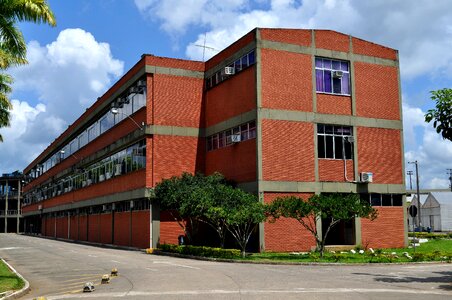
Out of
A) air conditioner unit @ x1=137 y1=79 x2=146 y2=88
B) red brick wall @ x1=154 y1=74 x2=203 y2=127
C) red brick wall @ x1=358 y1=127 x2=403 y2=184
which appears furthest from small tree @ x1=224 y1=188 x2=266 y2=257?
air conditioner unit @ x1=137 y1=79 x2=146 y2=88

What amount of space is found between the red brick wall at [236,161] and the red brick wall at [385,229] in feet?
27.0

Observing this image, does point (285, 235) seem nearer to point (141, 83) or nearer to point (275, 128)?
point (275, 128)

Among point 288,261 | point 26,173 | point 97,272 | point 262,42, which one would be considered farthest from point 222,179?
point 26,173

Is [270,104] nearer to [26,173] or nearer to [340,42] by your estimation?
[340,42]

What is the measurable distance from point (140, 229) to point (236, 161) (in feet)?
30.9

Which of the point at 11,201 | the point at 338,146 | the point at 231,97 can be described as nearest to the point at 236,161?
the point at 231,97

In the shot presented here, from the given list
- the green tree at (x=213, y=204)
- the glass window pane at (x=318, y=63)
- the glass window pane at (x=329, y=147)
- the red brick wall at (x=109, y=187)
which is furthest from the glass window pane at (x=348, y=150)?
the red brick wall at (x=109, y=187)

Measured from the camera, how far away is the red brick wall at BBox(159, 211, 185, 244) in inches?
1518

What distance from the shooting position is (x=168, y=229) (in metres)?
38.8

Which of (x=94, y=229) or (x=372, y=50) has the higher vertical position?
(x=372, y=50)

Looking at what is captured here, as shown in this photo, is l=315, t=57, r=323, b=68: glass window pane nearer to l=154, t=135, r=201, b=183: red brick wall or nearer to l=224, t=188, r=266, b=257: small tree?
l=154, t=135, r=201, b=183: red brick wall

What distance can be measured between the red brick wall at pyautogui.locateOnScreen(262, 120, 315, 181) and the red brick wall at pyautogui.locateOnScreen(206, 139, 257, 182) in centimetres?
90

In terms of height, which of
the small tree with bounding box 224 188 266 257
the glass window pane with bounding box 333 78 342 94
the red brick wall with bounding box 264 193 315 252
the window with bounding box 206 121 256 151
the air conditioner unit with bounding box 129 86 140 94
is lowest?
the red brick wall with bounding box 264 193 315 252

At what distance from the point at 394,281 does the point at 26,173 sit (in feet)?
342
